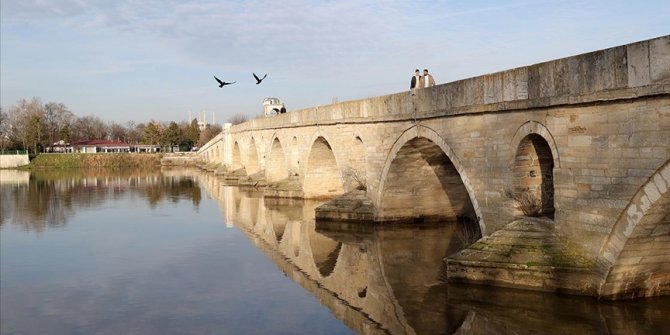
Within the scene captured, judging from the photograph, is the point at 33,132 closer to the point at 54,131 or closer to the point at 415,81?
the point at 54,131

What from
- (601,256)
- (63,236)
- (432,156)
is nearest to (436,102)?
(432,156)

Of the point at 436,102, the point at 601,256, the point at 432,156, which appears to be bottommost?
the point at 601,256

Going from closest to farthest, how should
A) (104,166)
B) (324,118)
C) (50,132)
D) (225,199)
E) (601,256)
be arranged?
(601,256)
(324,118)
(225,199)
(104,166)
(50,132)

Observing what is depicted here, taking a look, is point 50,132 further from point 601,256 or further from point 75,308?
point 601,256

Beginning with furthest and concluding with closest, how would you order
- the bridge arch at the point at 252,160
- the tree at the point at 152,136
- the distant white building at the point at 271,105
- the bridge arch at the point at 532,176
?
the tree at the point at 152,136 < the distant white building at the point at 271,105 < the bridge arch at the point at 252,160 < the bridge arch at the point at 532,176

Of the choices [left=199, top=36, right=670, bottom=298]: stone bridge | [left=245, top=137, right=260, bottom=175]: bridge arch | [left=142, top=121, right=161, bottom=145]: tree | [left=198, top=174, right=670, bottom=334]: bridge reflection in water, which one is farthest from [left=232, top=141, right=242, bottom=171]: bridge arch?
[left=142, top=121, right=161, bottom=145]: tree

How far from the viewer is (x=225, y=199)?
27188 millimetres

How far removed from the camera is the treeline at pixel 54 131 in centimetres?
6694

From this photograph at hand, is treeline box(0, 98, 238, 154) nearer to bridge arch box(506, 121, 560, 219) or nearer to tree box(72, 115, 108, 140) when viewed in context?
tree box(72, 115, 108, 140)

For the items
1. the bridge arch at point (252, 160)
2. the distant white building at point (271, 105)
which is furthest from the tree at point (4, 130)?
the bridge arch at point (252, 160)

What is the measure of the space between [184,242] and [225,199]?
1083 cm

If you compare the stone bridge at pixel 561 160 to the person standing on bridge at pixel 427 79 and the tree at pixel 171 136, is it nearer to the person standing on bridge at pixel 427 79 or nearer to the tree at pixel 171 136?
the person standing on bridge at pixel 427 79

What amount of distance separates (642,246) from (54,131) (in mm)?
84753

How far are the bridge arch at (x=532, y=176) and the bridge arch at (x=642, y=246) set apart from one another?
1970 mm
